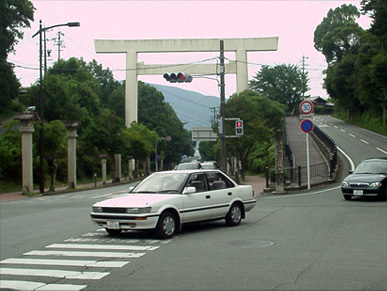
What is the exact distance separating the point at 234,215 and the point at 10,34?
53903 mm

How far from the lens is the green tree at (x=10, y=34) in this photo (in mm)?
57281

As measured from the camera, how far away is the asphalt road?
25.8 ft

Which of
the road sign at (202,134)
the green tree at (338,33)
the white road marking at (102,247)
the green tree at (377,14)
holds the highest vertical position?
the green tree at (338,33)

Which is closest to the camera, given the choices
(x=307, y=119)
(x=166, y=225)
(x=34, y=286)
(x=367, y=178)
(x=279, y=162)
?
(x=34, y=286)

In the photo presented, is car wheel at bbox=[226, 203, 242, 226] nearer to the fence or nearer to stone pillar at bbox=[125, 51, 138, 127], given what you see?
the fence

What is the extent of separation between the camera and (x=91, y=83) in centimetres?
9106

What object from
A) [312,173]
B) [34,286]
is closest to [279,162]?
[312,173]

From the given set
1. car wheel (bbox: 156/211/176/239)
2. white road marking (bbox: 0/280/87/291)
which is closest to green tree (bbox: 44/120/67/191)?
car wheel (bbox: 156/211/176/239)

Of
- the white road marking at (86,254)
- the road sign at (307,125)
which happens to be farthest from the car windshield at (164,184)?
the road sign at (307,125)

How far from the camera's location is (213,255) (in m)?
9.96

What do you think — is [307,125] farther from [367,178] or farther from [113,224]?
[113,224]

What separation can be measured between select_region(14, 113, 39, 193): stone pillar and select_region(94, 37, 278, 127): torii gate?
2339 cm

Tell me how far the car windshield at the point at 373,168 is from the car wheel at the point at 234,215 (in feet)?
27.9

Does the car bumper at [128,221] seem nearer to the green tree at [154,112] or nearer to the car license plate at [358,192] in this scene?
the car license plate at [358,192]
